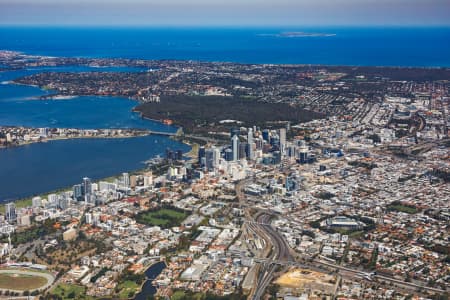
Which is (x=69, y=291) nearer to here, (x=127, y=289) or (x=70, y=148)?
(x=127, y=289)

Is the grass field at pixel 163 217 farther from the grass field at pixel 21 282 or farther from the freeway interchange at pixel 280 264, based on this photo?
the grass field at pixel 21 282

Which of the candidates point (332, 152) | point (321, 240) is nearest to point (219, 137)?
point (332, 152)

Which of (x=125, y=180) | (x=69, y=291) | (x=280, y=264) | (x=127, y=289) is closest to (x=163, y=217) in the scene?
(x=125, y=180)

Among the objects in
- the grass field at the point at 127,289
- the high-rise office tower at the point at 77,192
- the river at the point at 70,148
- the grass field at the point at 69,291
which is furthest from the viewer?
the river at the point at 70,148

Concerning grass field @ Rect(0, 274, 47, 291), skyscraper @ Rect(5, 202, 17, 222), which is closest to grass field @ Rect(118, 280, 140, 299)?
grass field @ Rect(0, 274, 47, 291)

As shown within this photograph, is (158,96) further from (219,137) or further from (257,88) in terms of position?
(219,137)

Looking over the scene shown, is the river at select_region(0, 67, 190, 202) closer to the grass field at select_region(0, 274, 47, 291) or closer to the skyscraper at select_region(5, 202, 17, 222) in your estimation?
the skyscraper at select_region(5, 202, 17, 222)

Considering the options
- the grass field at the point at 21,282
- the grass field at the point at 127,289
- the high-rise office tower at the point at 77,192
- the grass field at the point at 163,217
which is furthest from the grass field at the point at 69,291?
the high-rise office tower at the point at 77,192

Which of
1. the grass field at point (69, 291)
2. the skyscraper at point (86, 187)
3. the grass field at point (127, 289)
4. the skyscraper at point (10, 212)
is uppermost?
the skyscraper at point (86, 187)
